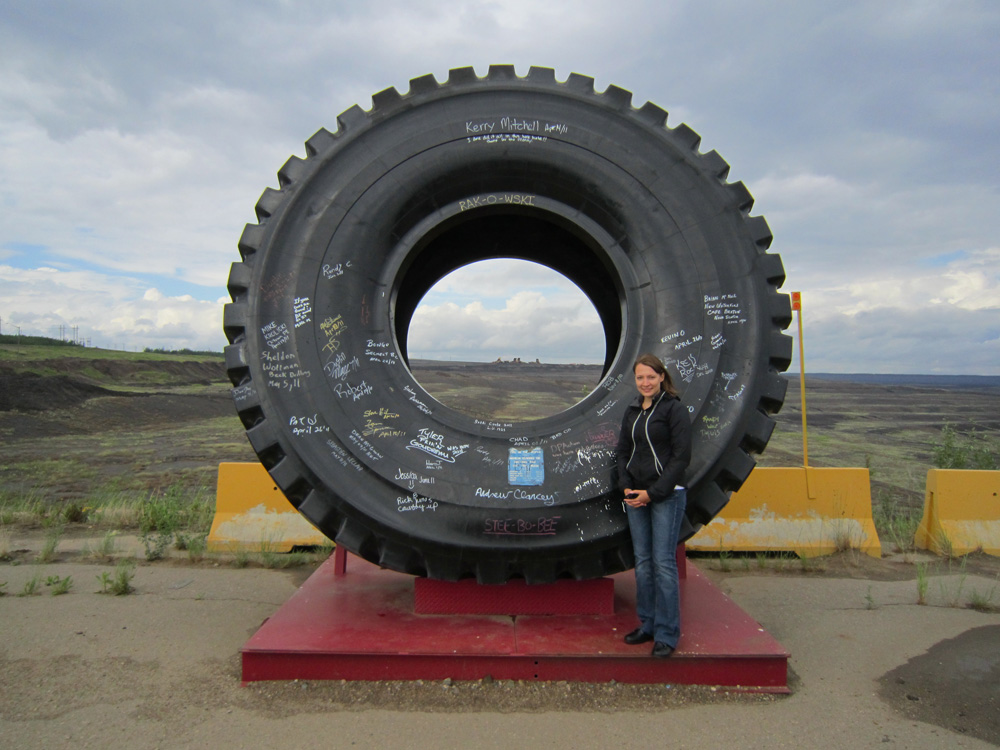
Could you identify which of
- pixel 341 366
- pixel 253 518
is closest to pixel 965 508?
pixel 341 366

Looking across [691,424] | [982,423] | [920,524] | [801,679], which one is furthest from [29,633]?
[982,423]

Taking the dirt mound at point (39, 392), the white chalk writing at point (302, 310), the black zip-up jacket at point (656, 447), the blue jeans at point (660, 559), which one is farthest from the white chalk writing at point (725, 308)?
the dirt mound at point (39, 392)

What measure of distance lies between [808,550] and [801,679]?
2.86 metres

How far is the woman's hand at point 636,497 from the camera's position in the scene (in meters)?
3.27

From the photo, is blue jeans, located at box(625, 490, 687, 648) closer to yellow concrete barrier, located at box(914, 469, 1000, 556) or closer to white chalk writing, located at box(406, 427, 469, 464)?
white chalk writing, located at box(406, 427, 469, 464)

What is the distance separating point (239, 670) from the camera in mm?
3479

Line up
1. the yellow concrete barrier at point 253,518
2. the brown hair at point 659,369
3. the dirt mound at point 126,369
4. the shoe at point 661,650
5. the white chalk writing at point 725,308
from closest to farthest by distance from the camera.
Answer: the shoe at point 661,650 < the brown hair at point 659,369 < the white chalk writing at point 725,308 < the yellow concrete barrier at point 253,518 < the dirt mound at point 126,369

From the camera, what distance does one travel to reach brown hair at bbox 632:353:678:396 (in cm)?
339

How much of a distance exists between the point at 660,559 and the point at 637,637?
1.38 ft

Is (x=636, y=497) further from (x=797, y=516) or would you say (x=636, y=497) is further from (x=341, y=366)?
(x=797, y=516)

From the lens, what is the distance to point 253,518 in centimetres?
616

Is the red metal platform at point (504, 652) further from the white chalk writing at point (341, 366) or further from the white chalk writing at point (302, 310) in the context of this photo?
the white chalk writing at point (302, 310)

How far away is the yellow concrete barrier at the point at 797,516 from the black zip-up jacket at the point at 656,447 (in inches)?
118

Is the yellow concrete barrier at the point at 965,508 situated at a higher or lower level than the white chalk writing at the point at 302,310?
lower
